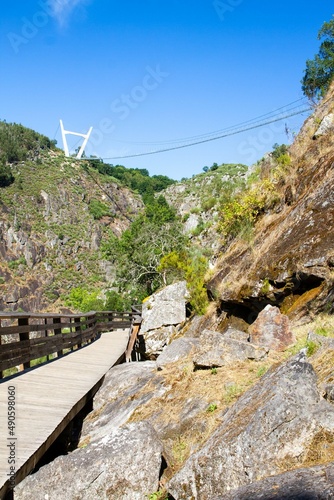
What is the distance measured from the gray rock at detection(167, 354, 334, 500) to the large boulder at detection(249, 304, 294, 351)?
291 cm

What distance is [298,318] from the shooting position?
8477 millimetres

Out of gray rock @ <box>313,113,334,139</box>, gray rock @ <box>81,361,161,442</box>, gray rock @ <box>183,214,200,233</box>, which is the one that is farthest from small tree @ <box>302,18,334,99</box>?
gray rock @ <box>183,214,200,233</box>

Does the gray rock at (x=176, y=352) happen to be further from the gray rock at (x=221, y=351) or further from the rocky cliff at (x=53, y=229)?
the rocky cliff at (x=53, y=229)

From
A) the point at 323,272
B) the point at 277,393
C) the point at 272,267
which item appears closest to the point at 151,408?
the point at 277,393

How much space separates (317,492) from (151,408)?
3577mm

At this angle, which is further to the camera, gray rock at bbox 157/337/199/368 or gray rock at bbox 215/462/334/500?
gray rock at bbox 157/337/199/368

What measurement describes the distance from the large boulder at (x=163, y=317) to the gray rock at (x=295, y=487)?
14209mm

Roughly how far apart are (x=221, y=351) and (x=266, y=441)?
9.28ft

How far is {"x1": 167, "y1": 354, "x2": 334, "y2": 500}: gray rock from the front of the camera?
3275 millimetres

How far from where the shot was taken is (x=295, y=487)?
8.36 feet

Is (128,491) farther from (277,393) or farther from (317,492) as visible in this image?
(317,492)

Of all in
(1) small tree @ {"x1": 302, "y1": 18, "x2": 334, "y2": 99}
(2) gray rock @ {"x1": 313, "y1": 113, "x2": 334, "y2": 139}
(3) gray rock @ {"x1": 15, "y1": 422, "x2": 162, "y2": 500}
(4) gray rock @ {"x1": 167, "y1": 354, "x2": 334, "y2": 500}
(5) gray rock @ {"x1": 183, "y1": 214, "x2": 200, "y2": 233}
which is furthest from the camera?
(5) gray rock @ {"x1": 183, "y1": 214, "x2": 200, "y2": 233}

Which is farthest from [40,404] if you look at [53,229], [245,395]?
[53,229]

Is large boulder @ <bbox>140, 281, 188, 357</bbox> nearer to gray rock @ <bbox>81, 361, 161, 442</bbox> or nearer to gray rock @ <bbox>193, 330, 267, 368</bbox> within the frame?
gray rock @ <bbox>81, 361, 161, 442</bbox>
